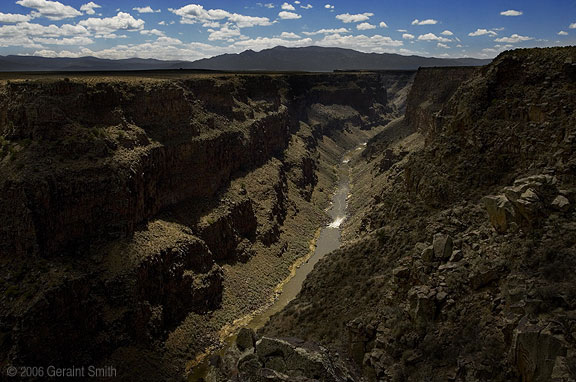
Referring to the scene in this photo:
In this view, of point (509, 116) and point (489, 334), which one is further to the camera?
point (509, 116)

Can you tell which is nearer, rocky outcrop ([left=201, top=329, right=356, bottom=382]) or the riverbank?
rocky outcrop ([left=201, top=329, right=356, bottom=382])

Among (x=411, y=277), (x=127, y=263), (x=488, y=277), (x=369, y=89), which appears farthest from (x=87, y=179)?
(x=369, y=89)

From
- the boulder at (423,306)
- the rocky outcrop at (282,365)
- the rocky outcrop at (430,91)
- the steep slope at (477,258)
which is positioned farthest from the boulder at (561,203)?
the rocky outcrop at (430,91)

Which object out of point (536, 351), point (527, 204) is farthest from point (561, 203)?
point (536, 351)

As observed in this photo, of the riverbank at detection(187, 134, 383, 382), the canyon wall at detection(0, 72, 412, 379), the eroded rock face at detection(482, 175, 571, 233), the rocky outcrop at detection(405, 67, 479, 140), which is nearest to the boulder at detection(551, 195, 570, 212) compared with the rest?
the eroded rock face at detection(482, 175, 571, 233)

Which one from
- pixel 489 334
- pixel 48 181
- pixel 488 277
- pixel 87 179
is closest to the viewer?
pixel 489 334

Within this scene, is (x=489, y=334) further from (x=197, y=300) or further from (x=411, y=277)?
(x=197, y=300)

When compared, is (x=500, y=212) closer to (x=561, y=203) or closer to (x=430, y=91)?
(x=561, y=203)

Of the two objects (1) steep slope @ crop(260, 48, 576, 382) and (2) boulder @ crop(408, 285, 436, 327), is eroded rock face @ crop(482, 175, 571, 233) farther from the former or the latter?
(2) boulder @ crop(408, 285, 436, 327)
